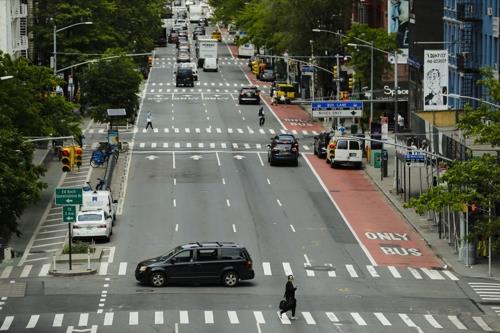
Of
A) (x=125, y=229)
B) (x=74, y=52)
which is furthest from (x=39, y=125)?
(x=74, y=52)

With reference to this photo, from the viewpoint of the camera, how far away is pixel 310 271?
2520 inches

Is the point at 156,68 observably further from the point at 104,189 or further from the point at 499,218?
the point at 499,218

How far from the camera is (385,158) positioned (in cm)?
9019

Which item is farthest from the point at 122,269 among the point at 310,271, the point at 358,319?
the point at 358,319

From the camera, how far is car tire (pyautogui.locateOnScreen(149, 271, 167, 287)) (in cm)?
5897

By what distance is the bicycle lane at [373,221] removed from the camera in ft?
224

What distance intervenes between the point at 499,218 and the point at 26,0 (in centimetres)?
7734

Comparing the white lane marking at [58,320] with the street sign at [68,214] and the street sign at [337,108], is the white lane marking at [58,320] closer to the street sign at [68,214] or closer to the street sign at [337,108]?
the street sign at [68,214]

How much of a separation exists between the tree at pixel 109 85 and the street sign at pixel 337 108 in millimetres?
17887

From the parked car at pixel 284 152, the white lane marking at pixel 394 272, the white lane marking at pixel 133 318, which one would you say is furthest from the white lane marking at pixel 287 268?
the parked car at pixel 284 152

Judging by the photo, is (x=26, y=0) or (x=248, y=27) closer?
(x=26, y=0)

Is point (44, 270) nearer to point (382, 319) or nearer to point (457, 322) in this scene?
point (382, 319)

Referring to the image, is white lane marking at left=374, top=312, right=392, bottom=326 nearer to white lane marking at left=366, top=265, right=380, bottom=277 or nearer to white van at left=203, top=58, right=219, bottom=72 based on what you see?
white lane marking at left=366, top=265, right=380, bottom=277

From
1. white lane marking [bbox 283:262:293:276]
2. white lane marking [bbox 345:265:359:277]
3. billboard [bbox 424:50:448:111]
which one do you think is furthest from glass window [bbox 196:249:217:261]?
billboard [bbox 424:50:448:111]
